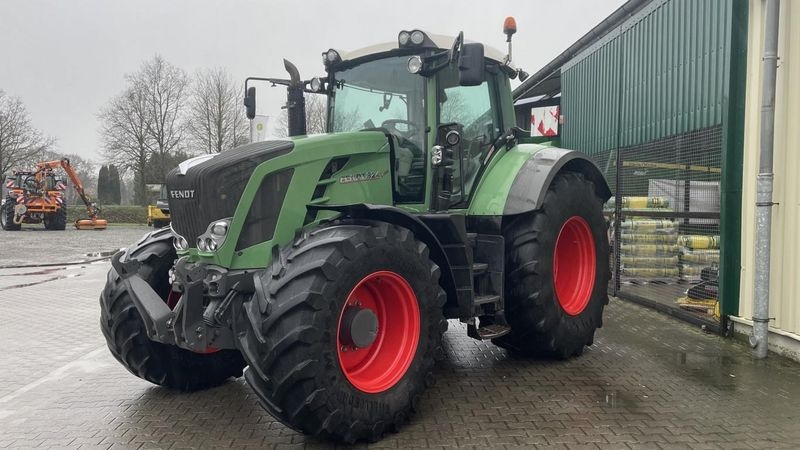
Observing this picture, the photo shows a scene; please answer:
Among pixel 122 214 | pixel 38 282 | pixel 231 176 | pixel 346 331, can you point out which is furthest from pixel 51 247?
pixel 346 331

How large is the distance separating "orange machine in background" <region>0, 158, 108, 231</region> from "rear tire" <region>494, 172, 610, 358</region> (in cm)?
2648

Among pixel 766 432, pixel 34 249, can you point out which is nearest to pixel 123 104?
pixel 34 249

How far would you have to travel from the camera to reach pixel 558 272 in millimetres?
5840

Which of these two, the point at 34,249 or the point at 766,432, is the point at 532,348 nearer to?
the point at 766,432

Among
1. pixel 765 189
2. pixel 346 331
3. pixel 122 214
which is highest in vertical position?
pixel 765 189

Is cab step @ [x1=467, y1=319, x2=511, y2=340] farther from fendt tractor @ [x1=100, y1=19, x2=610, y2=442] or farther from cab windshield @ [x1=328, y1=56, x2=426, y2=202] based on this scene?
cab windshield @ [x1=328, y1=56, x2=426, y2=202]

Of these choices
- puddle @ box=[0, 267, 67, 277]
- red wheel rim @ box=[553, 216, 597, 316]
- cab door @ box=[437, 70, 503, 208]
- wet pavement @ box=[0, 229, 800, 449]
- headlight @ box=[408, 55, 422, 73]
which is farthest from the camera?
puddle @ box=[0, 267, 67, 277]

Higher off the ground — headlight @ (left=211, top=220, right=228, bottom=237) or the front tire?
headlight @ (left=211, top=220, right=228, bottom=237)

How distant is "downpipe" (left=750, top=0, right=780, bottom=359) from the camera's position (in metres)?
5.25

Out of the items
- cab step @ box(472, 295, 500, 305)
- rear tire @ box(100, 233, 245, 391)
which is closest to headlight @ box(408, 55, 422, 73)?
cab step @ box(472, 295, 500, 305)

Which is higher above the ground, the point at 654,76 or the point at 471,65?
the point at 654,76

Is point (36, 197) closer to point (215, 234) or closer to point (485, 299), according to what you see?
point (215, 234)

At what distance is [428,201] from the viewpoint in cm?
472

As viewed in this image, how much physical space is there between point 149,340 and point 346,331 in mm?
1596
